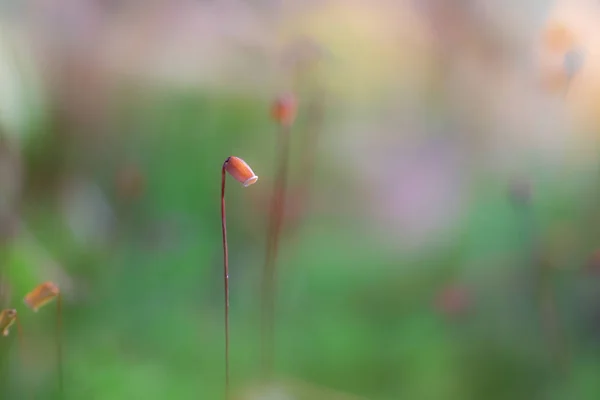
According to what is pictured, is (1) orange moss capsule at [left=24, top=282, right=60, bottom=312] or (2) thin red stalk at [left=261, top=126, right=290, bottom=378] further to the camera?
Result: (2) thin red stalk at [left=261, top=126, right=290, bottom=378]

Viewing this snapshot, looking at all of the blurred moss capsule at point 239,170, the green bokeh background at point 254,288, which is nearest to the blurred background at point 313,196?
the green bokeh background at point 254,288

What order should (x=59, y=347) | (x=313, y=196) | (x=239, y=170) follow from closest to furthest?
1. (x=239, y=170)
2. (x=59, y=347)
3. (x=313, y=196)

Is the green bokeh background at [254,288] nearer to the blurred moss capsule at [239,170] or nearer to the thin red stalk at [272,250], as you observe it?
the thin red stalk at [272,250]

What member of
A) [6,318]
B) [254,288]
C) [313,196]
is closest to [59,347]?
[6,318]

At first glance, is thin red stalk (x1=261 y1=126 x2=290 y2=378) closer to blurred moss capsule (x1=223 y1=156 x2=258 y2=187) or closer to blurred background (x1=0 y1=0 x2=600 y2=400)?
blurred background (x1=0 y1=0 x2=600 y2=400)

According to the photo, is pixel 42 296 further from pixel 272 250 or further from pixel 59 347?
pixel 272 250

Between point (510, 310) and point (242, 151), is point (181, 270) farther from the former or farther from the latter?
point (510, 310)

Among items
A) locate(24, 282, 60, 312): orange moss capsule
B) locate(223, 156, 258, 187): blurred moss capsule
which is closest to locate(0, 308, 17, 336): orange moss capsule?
locate(24, 282, 60, 312): orange moss capsule

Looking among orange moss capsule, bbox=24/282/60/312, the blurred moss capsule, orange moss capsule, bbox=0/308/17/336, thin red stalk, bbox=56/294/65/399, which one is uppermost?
the blurred moss capsule
